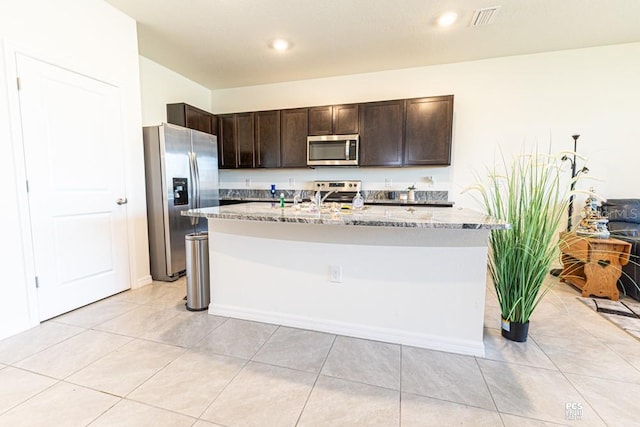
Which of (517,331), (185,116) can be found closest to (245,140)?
(185,116)

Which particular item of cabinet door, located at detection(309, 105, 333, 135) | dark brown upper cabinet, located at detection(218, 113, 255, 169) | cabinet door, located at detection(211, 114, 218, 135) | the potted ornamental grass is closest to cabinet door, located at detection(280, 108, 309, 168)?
cabinet door, located at detection(309, 105, 333, 135)

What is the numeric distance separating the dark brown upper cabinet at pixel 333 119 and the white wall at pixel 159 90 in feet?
6.38

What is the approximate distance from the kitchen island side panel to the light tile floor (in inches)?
4.3

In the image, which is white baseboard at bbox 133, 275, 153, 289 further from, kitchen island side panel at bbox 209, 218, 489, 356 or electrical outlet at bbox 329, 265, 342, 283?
electrical outlet at bbox 329, 265, 342, 283

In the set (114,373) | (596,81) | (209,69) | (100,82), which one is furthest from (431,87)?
(114,373)

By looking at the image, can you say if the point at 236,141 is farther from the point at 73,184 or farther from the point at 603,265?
the point at 603,265

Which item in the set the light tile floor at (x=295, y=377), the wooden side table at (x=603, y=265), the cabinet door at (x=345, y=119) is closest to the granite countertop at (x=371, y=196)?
the cabinet door at (x=345, y=119)

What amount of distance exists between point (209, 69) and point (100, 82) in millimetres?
1671

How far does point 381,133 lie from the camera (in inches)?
150

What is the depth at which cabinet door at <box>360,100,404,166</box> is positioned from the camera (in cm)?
375

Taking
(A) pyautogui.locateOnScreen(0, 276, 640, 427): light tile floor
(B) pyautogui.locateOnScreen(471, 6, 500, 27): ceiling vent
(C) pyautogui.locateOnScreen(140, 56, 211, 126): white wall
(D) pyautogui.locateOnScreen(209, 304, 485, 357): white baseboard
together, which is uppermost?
(B) pyautogui.locateOnScreen(471, 6, 500, 27): ceiling vent

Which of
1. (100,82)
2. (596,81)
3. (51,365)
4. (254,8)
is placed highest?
(254,8)

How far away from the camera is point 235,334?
2.03 m

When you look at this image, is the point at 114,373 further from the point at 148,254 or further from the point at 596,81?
the point at 596,81
